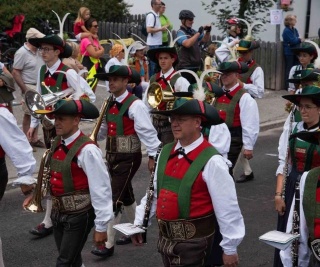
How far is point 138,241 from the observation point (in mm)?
5820

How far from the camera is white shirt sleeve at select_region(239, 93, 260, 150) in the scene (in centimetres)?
888

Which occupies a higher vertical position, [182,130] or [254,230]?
[182,130]

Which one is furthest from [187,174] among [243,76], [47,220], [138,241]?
A: [243,76]

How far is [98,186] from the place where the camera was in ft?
19.4

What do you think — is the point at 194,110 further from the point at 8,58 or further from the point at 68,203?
the point at 8,58

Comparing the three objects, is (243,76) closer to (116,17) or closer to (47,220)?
(47,220)

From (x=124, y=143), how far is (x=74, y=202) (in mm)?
1832

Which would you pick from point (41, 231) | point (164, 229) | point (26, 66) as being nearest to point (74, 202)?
point (164, 229)

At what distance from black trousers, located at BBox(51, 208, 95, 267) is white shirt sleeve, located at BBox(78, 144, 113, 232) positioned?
216 mm

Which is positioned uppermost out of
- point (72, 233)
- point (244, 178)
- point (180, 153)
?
point (180, 153)

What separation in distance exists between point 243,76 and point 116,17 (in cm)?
1217

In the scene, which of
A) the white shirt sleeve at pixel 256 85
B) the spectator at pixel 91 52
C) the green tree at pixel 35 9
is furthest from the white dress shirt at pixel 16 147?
the green tree at pixel 35 9

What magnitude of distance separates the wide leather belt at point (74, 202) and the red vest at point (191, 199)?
873 mm

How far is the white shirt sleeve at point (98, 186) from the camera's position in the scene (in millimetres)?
5906
